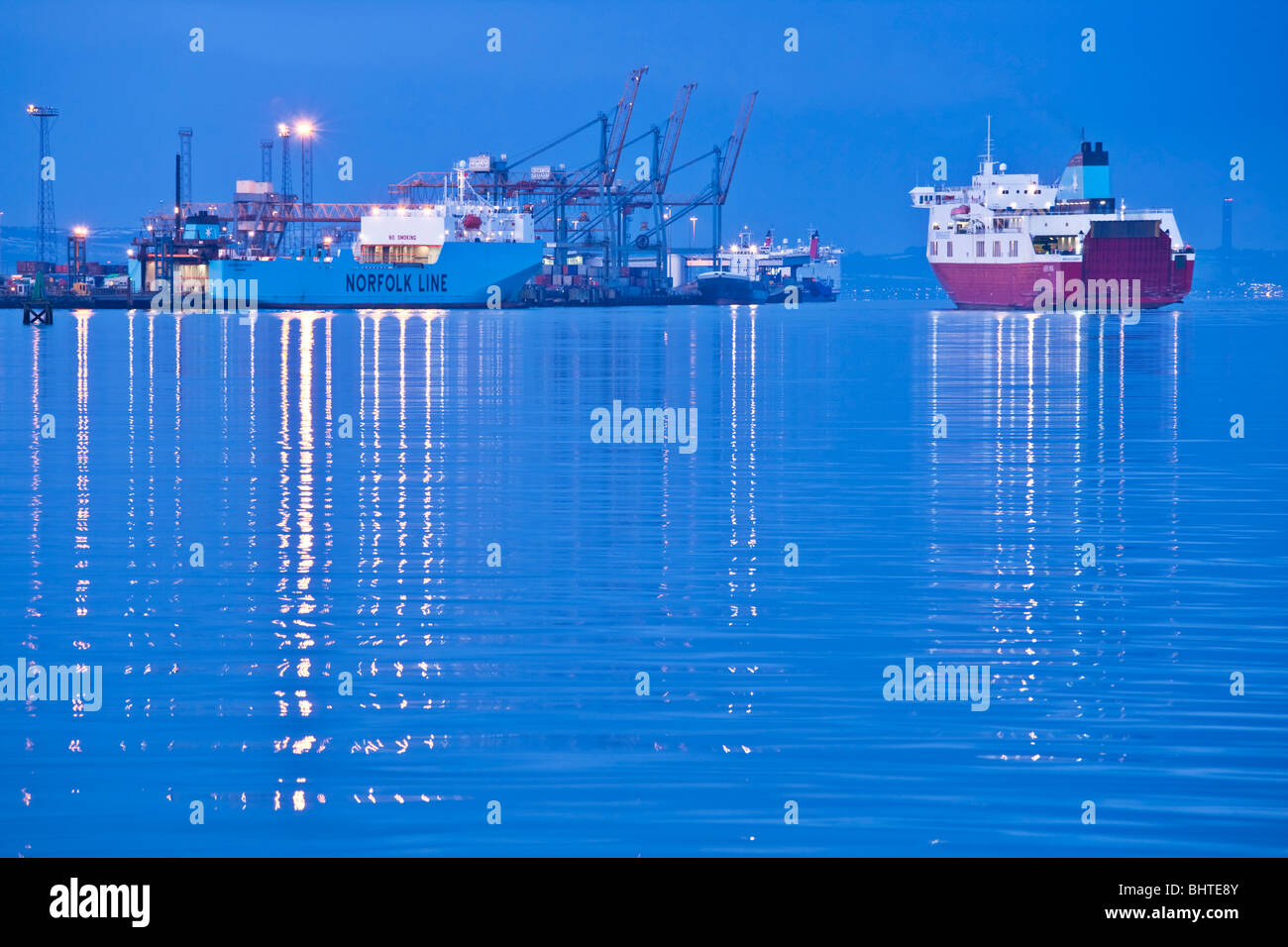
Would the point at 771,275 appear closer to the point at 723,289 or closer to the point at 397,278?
the point at 723,289

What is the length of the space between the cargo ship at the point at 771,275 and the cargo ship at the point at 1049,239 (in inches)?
1960

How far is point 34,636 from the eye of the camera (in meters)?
9.20

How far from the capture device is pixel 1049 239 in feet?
303

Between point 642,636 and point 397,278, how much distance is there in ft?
309

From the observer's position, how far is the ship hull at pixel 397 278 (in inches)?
3976

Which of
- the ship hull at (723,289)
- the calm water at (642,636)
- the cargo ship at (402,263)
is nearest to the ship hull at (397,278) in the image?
the cargo ship at (402,263)

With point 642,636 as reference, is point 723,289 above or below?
above

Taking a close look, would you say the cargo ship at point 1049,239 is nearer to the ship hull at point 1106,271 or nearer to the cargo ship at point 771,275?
the ship hull at point 1106,271

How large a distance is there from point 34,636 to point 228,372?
2703cm

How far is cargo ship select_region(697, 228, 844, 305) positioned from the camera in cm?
14988

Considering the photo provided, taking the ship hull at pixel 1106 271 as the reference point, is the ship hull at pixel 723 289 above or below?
above

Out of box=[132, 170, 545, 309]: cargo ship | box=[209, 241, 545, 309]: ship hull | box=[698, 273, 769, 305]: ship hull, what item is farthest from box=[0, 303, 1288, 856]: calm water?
box=[698, 273, 769, 305]: ship hull

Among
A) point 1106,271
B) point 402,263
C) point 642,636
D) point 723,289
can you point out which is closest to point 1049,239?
point 1106,271

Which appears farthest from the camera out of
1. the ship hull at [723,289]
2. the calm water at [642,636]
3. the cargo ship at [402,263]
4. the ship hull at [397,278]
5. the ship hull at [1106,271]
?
the ship hull at [723,289]
